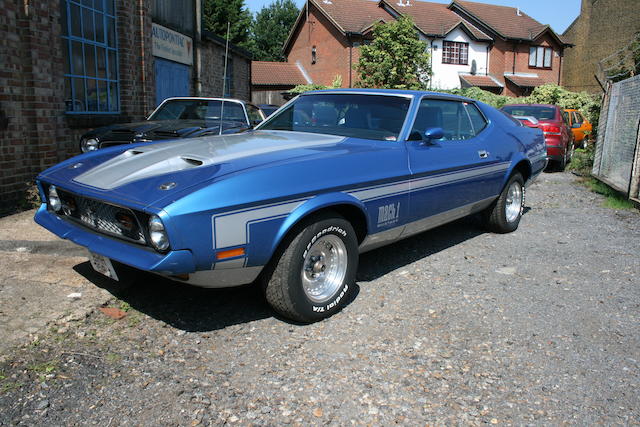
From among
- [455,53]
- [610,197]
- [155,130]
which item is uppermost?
[455,53]

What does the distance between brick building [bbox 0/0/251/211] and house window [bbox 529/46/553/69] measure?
32.1m

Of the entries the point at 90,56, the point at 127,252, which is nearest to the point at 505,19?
the point at 90,56

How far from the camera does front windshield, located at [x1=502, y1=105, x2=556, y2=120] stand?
12133mm

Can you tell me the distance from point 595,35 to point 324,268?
4069 cm

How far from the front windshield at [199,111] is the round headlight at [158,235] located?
17.1 ft

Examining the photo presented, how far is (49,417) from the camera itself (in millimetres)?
2395

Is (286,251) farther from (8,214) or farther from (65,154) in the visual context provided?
(65,154)

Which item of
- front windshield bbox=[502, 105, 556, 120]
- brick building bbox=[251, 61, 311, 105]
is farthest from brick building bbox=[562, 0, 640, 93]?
front windshield bbox=[502, 105, 556, 120]

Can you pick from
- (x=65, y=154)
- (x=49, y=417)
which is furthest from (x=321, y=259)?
(x=65, y=154)

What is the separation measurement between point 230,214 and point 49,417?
1.27 meters

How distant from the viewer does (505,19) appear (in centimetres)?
4012

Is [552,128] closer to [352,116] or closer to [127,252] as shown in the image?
[352,116]

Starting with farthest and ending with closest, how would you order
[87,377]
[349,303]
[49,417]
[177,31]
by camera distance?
[177,31] → [349,303] → [87,377] → [49,417]

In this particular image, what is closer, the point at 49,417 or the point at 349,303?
the point at 49,417
